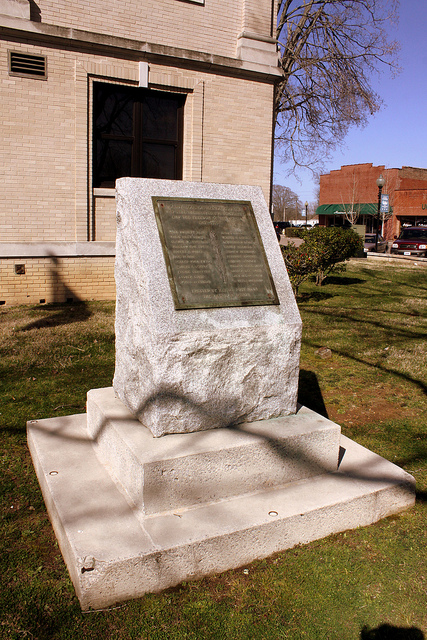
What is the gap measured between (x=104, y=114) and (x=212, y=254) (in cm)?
799

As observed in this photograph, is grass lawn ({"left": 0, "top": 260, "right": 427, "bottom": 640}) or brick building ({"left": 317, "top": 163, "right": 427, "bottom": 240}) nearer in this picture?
grass lawn ({"left": 0, "top": 260, "right": 427, "bottom": 640})

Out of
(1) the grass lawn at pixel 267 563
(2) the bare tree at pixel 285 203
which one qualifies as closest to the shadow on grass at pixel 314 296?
(1) the grass lawn at pixel 267 563

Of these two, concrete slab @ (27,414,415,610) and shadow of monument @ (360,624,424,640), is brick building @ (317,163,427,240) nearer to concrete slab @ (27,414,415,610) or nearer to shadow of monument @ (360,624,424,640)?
concrete slab @ (27,414,415,610)

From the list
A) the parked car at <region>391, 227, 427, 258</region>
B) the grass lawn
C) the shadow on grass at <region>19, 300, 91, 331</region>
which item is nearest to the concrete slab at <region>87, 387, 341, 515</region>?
the grass lawn

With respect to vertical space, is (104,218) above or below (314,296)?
above

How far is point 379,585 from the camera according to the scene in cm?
274

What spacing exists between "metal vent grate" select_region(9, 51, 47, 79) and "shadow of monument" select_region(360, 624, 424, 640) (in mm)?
9772

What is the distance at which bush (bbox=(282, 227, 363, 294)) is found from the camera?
35.1ft

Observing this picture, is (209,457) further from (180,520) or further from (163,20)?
(163,20)

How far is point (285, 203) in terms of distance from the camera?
99.1 m

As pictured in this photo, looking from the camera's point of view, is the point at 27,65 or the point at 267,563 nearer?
the point at 267,563

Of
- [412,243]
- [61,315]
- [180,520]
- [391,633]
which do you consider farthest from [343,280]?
[412,243]

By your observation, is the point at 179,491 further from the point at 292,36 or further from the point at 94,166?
the point at 292,36

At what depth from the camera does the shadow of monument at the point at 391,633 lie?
241 cm
